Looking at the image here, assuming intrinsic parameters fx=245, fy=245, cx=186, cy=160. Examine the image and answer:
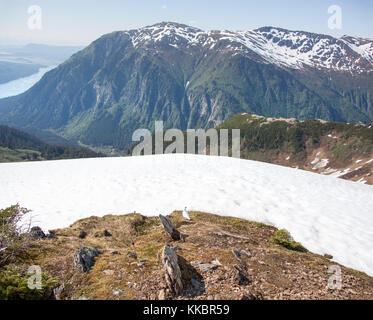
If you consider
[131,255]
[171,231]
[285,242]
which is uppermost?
[131,255]

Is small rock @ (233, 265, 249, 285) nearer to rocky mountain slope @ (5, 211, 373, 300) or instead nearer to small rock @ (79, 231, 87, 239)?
rocky mountain slope @ (5, 211, 373, 300)

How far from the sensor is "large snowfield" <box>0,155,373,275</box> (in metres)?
15.6

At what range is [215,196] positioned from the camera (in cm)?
1977

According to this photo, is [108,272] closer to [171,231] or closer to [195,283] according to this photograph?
[195,283]

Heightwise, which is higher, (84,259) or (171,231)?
(84,259)

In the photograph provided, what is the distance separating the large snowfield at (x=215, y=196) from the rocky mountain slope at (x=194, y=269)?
4.06 metres

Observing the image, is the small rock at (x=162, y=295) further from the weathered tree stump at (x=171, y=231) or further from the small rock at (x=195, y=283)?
the weathered tree stump at (x=171, y=231)

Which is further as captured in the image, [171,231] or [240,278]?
[171,231]

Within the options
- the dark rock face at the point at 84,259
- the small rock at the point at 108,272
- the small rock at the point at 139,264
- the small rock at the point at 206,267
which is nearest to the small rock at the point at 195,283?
the small rock at the point at 206,267

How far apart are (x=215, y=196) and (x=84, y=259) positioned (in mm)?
12688

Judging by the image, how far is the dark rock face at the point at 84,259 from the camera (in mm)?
8271

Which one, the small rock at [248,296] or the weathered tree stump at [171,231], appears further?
the weathered tree stump at [171,231]

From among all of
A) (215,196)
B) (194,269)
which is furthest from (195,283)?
(215,196)
